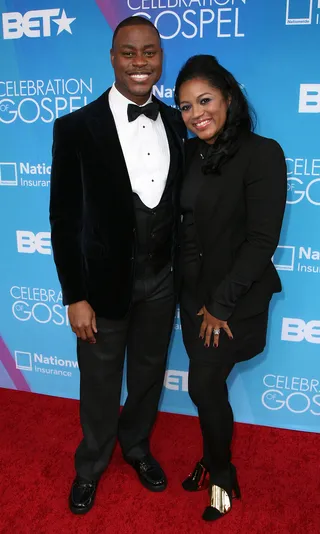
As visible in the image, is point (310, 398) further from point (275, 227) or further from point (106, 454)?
point (275, 227)

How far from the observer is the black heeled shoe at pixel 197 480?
7.07 feet

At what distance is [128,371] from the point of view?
2225 mm

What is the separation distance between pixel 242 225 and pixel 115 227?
0.48 meters

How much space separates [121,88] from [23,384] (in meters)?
2.00

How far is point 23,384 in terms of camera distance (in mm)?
3043

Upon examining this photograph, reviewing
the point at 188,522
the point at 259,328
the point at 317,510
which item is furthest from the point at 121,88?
the point at 317,510

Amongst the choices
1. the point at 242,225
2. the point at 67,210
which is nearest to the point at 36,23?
the point at 67,210

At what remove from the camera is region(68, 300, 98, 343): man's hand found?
6.28 feet

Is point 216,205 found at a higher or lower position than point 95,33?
lower

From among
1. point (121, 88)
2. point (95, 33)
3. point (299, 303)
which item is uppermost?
point (95, 33)

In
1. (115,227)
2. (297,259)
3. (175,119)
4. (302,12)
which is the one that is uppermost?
(302,12)

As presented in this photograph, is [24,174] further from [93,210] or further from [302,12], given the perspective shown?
[302,12]

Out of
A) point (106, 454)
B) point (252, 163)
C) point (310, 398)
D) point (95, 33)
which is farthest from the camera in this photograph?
point (310, 398)

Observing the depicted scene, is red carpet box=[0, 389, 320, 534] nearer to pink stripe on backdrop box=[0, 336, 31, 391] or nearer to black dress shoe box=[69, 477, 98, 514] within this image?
black dress shoe box=[69, 477, 98, 514]
